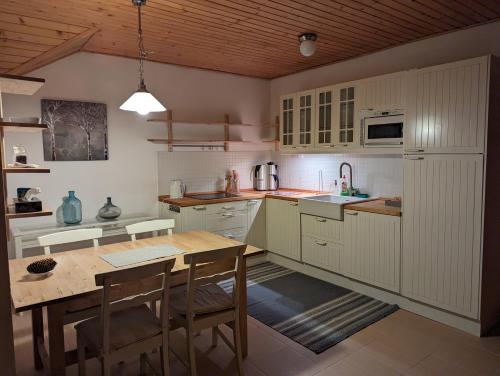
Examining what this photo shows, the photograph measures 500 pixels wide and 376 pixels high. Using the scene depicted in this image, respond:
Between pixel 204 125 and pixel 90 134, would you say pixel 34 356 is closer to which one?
pixel 90 134

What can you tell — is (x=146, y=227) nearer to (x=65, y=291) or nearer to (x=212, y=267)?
(x=212, y=267)

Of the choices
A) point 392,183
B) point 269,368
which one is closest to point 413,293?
point 392,183

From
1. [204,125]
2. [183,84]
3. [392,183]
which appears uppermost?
[183,84]

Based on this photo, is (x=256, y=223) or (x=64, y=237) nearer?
(x=64, y=237)

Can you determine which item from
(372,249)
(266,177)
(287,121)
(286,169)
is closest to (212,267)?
(372,249)

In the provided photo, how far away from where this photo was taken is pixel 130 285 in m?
1.84

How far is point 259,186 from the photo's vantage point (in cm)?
489

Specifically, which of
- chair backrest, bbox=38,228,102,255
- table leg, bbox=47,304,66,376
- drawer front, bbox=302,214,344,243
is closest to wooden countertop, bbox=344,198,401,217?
drawer front, bbox=302,214,344,243

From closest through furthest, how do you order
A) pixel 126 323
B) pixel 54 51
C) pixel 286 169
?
pixel 126 323 < pixel 54 51 < pixel 286 169

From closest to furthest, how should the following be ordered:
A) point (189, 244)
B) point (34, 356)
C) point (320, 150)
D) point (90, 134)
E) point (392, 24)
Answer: point (34, 356)
point (189, 244)
point (392, 24)
point (90, 134)
point (320, 150)

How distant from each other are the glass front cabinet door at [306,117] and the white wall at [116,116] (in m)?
1.02

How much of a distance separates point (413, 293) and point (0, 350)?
115 inches

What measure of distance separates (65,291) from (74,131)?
7.57 feet

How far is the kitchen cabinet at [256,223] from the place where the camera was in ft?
14.3
